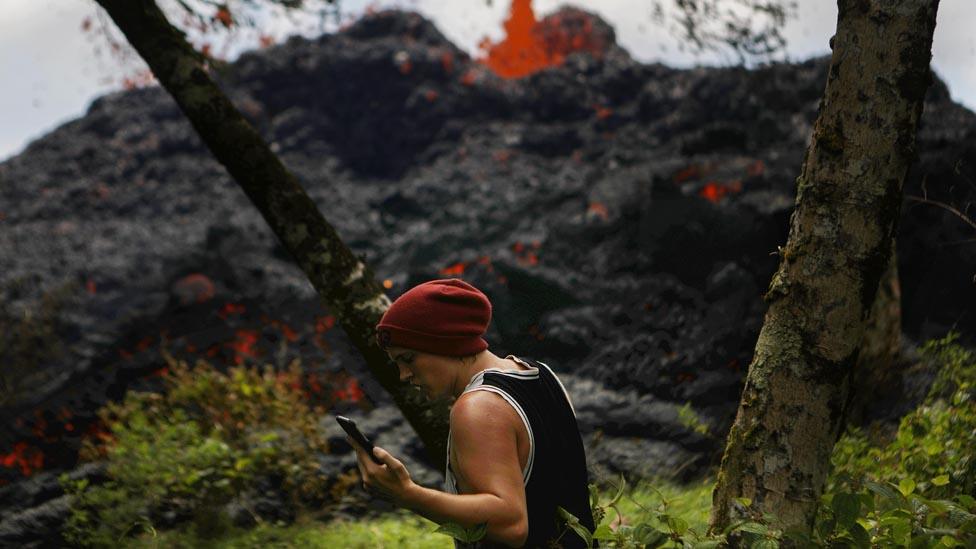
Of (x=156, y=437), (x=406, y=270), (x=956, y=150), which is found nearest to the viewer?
(x=156, y=437)

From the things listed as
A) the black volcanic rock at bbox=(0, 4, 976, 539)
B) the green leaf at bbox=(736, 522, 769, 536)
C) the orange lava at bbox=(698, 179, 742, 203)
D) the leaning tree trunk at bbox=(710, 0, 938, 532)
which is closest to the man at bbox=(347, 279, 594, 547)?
the green leaf at bbox=(736, 522, 769, 536)

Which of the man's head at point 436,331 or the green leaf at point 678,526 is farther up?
the man's head at point 436,331

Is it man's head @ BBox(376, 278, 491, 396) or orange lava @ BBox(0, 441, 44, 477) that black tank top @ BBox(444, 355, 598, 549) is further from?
orange lava @ BBox(0, 441, 44, 477)

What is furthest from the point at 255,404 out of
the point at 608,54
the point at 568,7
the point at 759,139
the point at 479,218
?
the point at 568,7

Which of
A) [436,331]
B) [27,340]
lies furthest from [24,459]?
[436,331]

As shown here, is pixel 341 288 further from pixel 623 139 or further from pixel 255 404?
pixel 623 139

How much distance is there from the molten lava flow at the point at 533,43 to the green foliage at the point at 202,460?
55.7 feet

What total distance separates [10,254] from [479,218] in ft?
34.0

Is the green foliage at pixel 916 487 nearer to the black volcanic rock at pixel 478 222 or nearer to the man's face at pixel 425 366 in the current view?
the man's face at pixel 425 366

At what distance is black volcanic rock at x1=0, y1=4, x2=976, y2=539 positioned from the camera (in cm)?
889

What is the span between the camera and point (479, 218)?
14.1 m

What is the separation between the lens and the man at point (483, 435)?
2.00 meters

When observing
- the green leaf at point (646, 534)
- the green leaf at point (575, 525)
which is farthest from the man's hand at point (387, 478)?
the green leaf at point (646, 534)

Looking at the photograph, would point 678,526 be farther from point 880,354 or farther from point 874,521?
point 880,354
